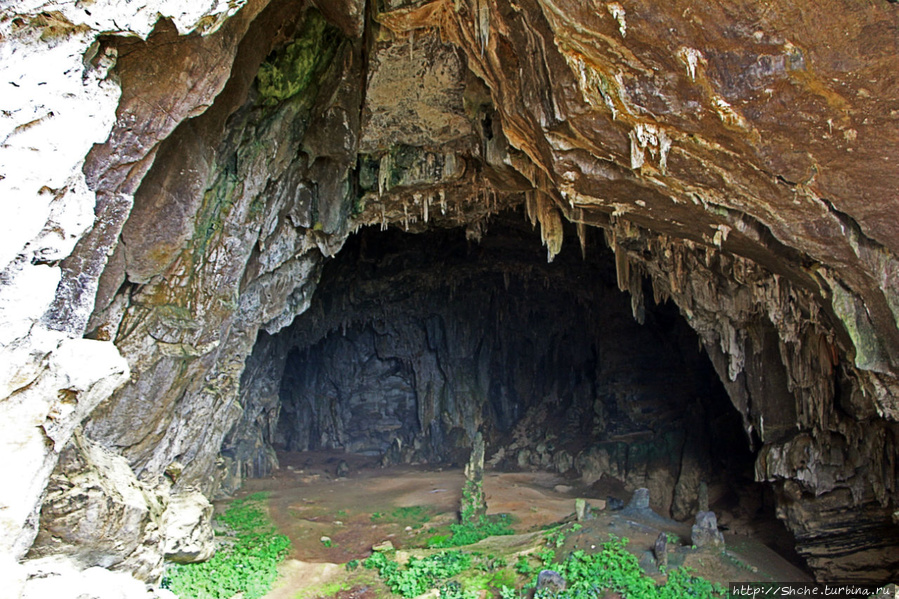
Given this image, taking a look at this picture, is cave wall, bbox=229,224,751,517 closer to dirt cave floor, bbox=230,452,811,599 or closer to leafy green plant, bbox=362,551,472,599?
dirt cave floor, bbox=230,452,811,599

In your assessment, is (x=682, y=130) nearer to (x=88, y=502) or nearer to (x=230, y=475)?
(x=88, y=502)

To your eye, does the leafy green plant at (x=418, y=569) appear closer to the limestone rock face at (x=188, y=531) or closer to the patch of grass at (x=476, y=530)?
the patch of grass at (x=476, y=530)


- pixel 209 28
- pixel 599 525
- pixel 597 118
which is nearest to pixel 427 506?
pixel 599 525

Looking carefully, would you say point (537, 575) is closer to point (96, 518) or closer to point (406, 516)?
point (406, 516)

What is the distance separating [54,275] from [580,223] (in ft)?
20.5

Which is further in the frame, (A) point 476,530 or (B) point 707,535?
(A) point 476,530

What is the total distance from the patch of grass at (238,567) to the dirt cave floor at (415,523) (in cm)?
26

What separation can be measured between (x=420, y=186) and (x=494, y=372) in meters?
11.3

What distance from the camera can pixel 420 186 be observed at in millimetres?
10547

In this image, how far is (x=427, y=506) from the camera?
44.5 ft

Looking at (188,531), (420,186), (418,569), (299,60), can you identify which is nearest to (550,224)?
(420,186)

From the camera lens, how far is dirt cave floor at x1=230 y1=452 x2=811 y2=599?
941 cm

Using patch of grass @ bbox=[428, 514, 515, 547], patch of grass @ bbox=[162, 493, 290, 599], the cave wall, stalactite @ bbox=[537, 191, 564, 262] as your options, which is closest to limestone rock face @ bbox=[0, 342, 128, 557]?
patch of grass @ bbox=[162, 493, 290, 599]

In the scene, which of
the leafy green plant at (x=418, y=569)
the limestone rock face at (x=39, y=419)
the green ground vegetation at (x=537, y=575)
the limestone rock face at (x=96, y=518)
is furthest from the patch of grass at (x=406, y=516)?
the limestone rock face at (x=39, y=419)
